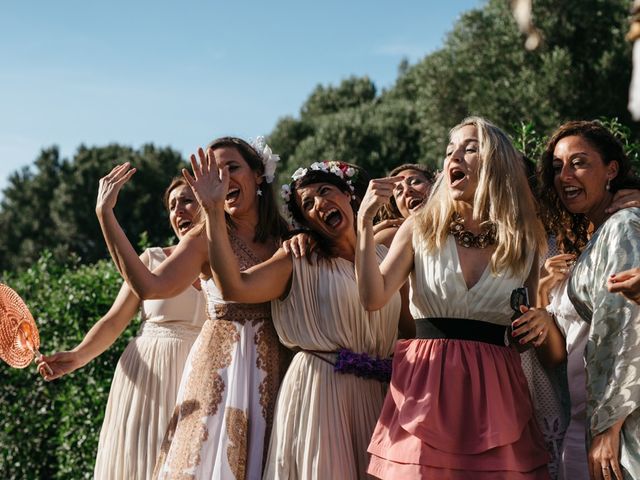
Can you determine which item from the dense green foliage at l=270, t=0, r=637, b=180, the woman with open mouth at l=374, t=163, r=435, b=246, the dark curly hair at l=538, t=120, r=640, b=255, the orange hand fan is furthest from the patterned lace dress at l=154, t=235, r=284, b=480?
the dense green foliage at l=270, t=0, r=637, b=180

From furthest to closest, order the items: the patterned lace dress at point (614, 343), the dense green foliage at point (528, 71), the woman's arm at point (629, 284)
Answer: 1. the dense green foliage at point (528, 71)
2. the patterned lace dress at point (614, 343)
3. the woman's arm at point (629, 284)

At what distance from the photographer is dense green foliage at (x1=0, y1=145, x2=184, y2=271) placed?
33.2 metres

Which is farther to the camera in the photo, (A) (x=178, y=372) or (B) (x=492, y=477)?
(A) (x=178, y=372)

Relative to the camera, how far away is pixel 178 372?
523cm

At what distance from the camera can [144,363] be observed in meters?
5.35

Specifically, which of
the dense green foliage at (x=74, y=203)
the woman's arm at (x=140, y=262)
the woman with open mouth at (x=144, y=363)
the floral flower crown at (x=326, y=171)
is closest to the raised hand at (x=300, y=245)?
the floral flower crown at (x=326, y=171)

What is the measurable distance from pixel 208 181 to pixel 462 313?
122 centimetres

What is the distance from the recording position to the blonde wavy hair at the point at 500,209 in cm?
350

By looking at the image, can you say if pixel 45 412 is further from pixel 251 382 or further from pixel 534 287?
pixel 534 287

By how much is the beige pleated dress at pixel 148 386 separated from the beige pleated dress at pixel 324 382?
55.3 inches

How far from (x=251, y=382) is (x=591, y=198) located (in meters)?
1.71

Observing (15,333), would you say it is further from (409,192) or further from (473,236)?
(473,236)

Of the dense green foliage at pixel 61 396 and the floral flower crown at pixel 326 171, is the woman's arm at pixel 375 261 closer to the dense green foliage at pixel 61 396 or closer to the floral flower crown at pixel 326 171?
the floral flower crown at pixel 326 171

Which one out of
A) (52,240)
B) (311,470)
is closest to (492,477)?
(311,470)
